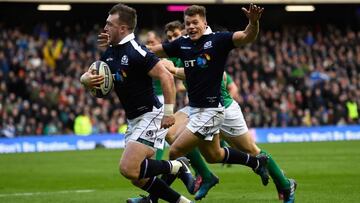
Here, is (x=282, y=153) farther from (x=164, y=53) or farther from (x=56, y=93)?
(x=164, y=53)

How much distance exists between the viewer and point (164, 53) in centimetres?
1096

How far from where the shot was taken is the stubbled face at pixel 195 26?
10492 millimetres

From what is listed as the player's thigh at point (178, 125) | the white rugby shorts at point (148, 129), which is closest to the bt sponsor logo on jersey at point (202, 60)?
the white rugby shorts at point (148, 129)

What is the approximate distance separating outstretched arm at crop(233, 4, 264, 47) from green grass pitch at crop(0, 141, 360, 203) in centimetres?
228

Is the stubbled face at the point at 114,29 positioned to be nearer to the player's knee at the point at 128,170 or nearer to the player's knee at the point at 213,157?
the player's knee at the point at 128,170

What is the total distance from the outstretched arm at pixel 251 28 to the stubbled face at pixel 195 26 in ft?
1.81

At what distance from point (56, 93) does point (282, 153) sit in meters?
9.63

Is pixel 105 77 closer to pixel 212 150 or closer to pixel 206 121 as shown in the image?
pixel 206 121

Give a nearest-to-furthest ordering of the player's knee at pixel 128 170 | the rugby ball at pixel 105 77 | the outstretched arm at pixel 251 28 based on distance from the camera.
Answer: the player's knee at pixel 128 170 → the rugby ball at pixel 105 77 → the outstretched arm at pixel 251 28

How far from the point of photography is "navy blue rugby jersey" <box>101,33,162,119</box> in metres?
9.34

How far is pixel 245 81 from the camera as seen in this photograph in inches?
Answer: 1267

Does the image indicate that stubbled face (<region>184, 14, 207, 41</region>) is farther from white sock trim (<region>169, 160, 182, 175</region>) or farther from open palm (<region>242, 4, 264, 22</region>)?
white sock trim (<region>169, 160, 182, 175</region>)

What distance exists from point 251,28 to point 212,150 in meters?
1.80

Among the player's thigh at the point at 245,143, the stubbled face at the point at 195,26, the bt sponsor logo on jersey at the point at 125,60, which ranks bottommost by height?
the player's thigh at the point at 245,143
